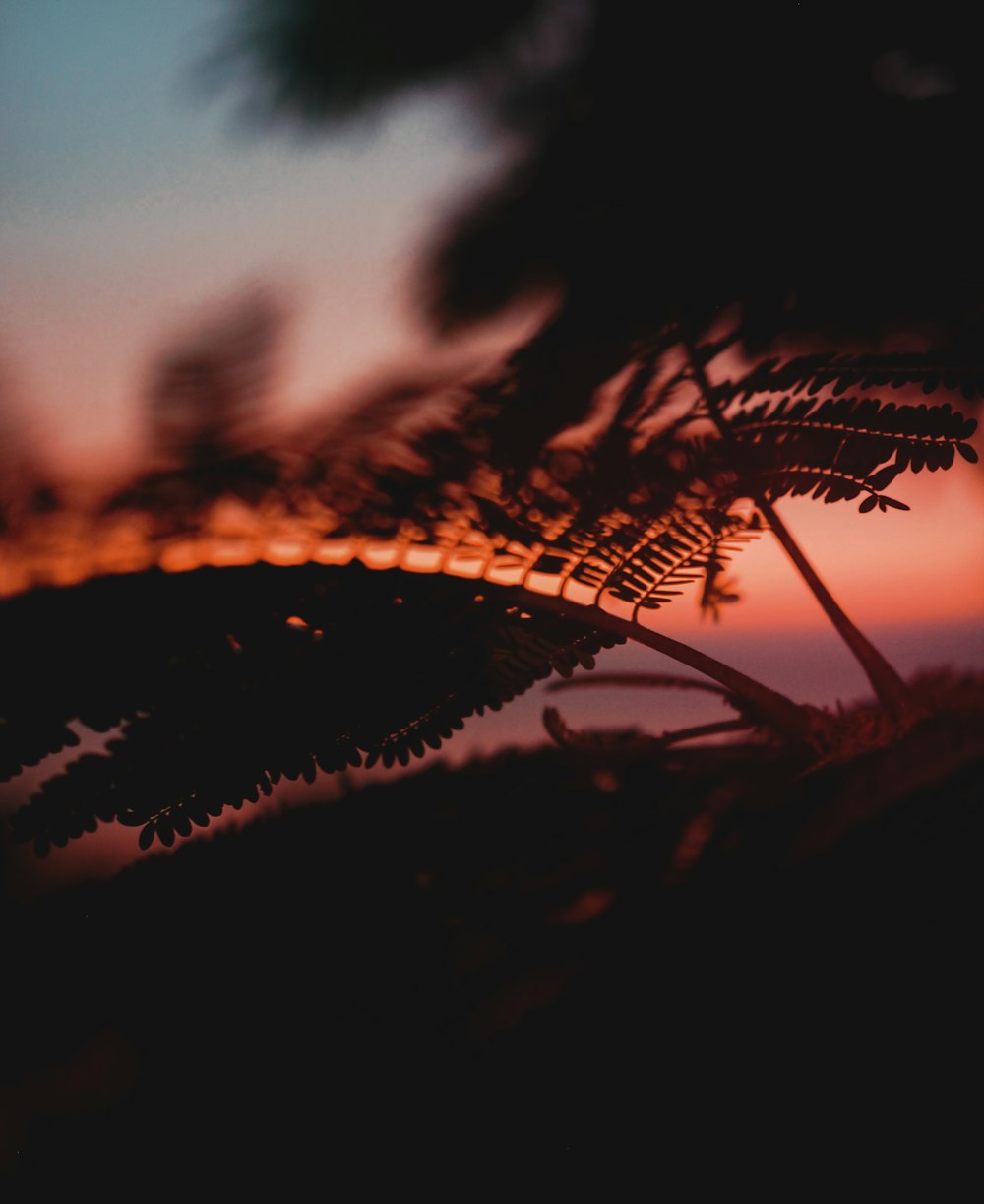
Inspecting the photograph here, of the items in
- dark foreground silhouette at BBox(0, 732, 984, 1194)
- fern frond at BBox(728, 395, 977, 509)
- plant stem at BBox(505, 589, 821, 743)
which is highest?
fern frond at BBox(728, 395, 977, 509)

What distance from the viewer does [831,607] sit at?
2.26 ft

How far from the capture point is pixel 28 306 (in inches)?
24.8

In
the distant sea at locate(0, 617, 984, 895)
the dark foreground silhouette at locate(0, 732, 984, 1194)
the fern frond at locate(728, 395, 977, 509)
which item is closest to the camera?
the dark foreground silhouette at locate(0, 732, 984, 1194)

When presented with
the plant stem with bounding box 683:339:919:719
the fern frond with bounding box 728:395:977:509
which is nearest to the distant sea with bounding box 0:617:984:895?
the plant stem with bounding box 683:339:919:719

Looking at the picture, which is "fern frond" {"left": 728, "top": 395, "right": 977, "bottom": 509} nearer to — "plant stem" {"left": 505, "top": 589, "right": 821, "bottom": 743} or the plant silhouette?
the plant silhouette

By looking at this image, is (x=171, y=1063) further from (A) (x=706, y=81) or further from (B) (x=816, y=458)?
(A) (x=706, y=81)

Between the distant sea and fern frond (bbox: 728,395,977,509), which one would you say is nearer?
fern frond (bbox: 728,395,977,509)

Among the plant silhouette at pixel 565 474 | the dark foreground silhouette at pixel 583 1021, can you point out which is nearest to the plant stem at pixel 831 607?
the plant silhouette at pixel 565 474

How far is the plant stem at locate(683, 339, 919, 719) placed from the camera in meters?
0.62

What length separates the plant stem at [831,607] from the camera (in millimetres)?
623

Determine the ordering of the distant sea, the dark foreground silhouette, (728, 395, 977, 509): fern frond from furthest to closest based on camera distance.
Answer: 1. the distant sea
2. (728, 395, 977, 509): fern frond
3. the dark foreground silhouette

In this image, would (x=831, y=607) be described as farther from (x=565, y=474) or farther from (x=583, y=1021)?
(x=583, y=1021)

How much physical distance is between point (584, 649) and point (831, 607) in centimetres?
23

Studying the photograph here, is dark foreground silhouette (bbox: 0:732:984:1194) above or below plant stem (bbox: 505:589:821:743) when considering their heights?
below
